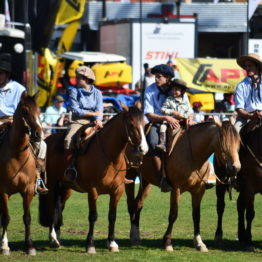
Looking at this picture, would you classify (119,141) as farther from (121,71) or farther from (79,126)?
(121,71)

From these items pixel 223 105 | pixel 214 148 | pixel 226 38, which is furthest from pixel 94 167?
pixel 226 38

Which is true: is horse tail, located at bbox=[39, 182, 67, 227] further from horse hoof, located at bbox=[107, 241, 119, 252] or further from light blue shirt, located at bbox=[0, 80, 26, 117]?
light blue shirt, located at bbox=[0, 80, 26, 117]

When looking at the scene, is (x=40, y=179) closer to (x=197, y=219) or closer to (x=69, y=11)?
(x=197, y=219)

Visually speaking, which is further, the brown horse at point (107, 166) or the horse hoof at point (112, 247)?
the horse hoof at point (112, 247)

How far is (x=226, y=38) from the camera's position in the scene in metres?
44.8

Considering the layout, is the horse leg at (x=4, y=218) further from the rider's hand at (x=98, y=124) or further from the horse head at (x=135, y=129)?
the horse head at (x=135, y=129)

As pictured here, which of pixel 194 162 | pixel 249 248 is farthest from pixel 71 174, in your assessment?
pixel 249 248

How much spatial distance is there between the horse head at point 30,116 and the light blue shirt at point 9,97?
2.71ft

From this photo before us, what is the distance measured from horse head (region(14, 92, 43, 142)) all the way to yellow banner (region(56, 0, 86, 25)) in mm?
12602

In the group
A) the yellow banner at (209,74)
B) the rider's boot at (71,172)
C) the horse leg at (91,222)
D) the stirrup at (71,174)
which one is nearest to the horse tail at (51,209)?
the rider's boot at (71,172)

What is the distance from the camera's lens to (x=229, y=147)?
12.4 m

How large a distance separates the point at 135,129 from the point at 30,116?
145 cm

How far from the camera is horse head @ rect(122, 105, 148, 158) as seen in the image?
12.1 metres

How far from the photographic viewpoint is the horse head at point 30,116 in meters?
11.9
